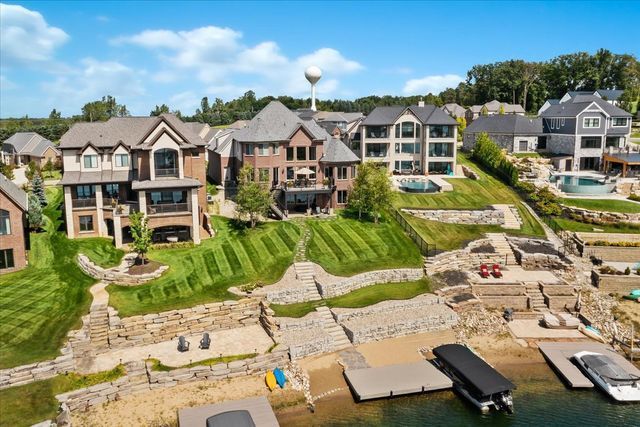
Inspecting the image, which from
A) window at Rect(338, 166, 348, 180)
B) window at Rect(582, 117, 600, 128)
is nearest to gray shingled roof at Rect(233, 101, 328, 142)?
window at Rect(338, 166, 348, 180)

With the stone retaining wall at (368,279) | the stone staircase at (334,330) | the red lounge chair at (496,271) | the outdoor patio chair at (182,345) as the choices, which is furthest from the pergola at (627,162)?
the outdoor patio chair at (182,345)

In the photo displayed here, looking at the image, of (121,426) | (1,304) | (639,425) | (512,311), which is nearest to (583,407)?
(639,425)

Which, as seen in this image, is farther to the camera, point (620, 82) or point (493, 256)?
point (620, 82)

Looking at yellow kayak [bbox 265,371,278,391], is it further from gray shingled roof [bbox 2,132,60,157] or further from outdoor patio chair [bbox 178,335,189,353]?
gray shingled roof [bbox 2,132,60,157]

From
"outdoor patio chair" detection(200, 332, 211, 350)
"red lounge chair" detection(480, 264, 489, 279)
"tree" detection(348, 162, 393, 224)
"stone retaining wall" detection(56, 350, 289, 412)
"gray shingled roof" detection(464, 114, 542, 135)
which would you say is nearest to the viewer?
"stone retaining wall" detection(56, 350, 289, 412)

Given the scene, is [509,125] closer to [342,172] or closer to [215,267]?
[342,172]

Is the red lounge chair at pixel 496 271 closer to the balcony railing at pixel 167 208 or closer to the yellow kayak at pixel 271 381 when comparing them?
the yellow kayak at pixel 271 381

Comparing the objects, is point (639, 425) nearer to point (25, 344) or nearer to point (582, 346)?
point (582, 346)
